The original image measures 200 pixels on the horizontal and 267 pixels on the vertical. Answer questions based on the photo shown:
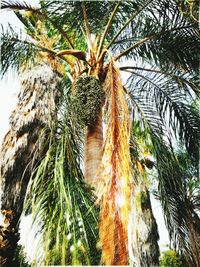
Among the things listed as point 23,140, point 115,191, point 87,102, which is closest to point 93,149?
point 87,102

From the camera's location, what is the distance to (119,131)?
290 centimetres

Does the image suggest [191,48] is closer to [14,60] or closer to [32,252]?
[14,60]

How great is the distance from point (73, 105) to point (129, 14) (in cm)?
189

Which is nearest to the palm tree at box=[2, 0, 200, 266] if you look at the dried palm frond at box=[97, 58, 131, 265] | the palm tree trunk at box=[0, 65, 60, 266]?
the dried palm frond at box=[97, 58, 131, 265]

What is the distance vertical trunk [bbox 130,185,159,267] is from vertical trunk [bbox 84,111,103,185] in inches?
24.5

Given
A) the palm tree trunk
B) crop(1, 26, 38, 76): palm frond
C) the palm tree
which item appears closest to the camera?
the palm tree

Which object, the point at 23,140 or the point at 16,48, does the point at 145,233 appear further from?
the point at 16,48

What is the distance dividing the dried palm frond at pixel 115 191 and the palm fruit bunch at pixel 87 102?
2.78 ft

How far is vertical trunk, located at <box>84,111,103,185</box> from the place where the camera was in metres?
3.95

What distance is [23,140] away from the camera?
3750 mm

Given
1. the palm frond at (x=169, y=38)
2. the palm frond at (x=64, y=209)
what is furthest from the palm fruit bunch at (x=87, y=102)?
the palm frond at (x=169, y=38)

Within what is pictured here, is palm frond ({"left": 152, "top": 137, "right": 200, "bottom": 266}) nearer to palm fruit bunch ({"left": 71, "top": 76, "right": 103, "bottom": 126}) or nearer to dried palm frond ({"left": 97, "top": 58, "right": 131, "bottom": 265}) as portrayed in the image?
palm fruit bunch ({"left": 71, "top": 76, "right": 103, "bottom": 126})

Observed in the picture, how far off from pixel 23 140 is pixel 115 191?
1.44 metres

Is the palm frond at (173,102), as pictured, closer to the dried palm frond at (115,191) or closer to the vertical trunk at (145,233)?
the vertical trunk at (145,233)
